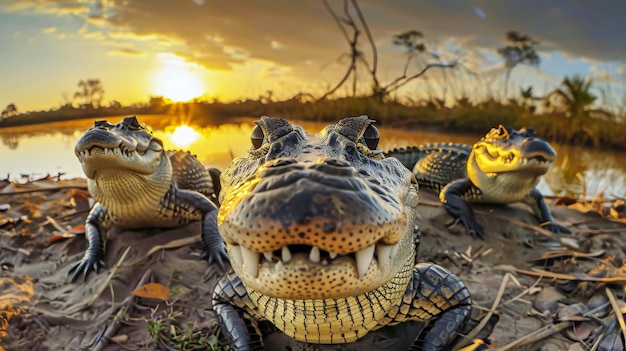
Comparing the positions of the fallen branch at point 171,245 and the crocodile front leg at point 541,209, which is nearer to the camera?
the fallen branch at point 171,245

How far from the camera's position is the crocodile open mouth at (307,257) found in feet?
3.35

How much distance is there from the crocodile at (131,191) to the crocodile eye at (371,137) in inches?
64.5

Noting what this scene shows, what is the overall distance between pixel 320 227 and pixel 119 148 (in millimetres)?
2382

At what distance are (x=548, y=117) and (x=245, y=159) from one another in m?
9.03

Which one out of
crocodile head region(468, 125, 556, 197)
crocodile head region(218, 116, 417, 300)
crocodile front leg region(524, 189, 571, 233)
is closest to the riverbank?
crocodile head region(468, 125, 556, 197)

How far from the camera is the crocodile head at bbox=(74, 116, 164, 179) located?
9.21ft

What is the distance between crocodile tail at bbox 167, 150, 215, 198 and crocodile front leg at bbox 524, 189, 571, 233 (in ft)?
9.90

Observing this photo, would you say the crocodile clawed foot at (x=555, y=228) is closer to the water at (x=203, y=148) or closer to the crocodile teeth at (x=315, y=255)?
the water at (x=203, y=148)

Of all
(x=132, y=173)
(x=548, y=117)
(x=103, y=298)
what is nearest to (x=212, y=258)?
(x=103, y=298)

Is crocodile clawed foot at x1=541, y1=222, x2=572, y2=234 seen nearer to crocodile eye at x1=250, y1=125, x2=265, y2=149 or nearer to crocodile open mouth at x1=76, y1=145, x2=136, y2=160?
crocodile eye at x1=250, y1=125, x2=265, y2=149

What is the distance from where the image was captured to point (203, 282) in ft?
8.97

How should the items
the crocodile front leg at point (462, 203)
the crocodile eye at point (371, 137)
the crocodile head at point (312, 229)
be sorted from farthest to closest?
the crocodile front leg at point (462, 203) < the crocodile eye at point (371, 137) < the crocodile head at point (312, 229)

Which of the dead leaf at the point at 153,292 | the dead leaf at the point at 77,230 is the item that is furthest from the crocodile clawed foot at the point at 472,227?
the dead leaf at the point at 77,230

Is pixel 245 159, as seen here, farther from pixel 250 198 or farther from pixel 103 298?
pixel 103 298
